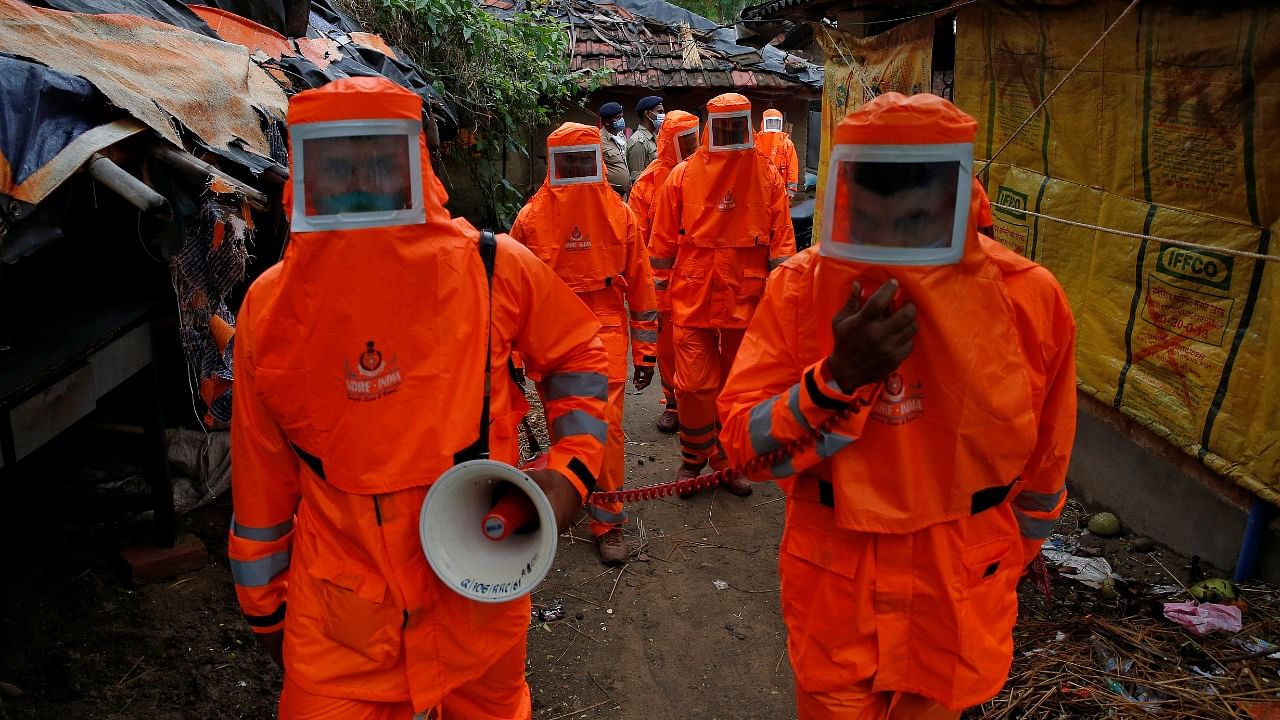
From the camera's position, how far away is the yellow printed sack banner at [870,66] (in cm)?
729

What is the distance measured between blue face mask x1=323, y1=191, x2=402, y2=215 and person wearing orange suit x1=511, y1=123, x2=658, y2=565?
3.30 m

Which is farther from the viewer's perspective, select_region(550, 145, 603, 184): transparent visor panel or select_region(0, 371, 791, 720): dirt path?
select_region(550, 145, 603, 184): transparent visor panel

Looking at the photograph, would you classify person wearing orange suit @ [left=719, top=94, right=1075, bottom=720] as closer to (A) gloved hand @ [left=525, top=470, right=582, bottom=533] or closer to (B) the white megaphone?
(A) gloved hand @ [left=525, top=470, right=582, bottom=533]

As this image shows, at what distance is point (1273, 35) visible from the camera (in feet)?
12.6

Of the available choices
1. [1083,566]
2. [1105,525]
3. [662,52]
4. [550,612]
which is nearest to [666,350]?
[550,612]

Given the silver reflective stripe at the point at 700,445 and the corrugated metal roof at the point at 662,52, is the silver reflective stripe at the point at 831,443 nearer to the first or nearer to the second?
the silver reflective stripe at the point at 700,445

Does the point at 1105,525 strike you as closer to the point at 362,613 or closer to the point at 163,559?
the point at 362,613

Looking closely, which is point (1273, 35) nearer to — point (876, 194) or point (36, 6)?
point (876, 194)

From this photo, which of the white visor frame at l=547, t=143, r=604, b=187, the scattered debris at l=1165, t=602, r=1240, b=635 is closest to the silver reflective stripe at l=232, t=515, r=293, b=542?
the white visor frame at l=547, t=143, r=604, b=187

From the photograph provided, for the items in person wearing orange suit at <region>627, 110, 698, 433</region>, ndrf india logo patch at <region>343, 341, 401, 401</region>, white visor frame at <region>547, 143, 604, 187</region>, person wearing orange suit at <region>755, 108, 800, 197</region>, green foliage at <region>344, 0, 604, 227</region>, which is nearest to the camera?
ndrf india logo patch at <region>343, 341, 401, 401</region>

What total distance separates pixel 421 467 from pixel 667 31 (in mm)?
16000

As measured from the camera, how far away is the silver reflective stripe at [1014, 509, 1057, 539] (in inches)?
103

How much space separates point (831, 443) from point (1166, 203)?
326 centimetres

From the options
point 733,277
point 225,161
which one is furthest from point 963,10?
point 225,161
